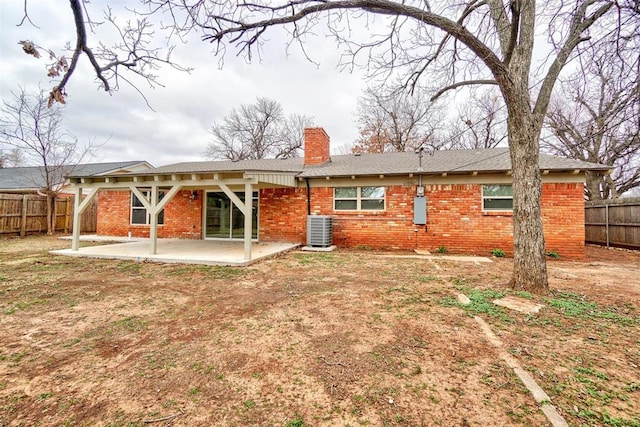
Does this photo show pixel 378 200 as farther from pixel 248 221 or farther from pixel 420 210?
pixel 248 221

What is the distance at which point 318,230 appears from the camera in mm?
9148

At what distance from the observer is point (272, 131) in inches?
1087

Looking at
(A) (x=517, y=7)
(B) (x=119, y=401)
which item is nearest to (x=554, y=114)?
(A) (x=517, y=7)

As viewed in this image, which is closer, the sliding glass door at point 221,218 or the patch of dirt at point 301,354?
the patch of dirt at point 301,354

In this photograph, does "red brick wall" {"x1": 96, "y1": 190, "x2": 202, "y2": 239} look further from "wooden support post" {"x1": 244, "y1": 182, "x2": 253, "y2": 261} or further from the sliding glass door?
"wooden support post" {"x1": 244, "y1": 182, "x2": 253, "y2": 261}

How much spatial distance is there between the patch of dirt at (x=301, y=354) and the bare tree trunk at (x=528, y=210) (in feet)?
1.23

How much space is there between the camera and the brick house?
26.2 ft

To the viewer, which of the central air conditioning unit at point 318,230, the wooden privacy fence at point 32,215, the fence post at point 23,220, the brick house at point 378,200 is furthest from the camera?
the fence post at point 23,220

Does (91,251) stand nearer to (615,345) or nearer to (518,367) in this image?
(518,367)

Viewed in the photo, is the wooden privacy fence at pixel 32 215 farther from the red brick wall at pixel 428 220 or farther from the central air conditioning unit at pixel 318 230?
the central air conditioning unit at pixel 318 230

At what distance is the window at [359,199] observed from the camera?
9477mm

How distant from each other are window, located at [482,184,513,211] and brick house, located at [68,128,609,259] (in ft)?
0.09

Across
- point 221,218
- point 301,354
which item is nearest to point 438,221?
point 301,354

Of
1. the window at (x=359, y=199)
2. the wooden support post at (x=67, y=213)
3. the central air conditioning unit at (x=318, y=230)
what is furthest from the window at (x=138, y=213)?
the window at (x=359, y=199)
